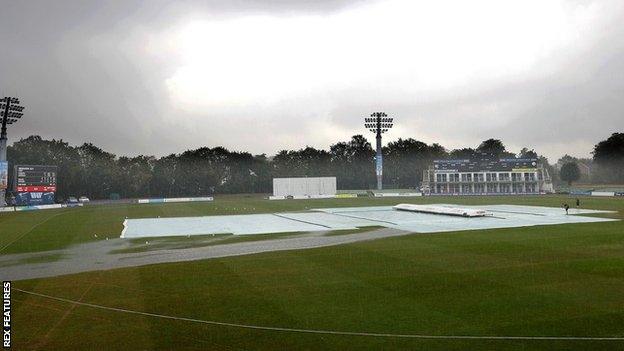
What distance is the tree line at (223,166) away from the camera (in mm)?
128500

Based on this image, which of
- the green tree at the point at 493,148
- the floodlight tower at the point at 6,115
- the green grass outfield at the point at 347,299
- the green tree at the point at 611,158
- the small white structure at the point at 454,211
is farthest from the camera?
the green tree at the point at 493,148

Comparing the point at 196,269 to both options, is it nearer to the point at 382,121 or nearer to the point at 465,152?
the point at 382,121

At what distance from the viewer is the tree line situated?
12850cm

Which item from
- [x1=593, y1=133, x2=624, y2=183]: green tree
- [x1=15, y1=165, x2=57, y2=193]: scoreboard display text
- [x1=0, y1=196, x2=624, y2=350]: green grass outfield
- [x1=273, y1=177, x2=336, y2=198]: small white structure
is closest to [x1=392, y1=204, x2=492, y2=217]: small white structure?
[x1=0, y1=196, x2=624, y2=350]: green grass outfield

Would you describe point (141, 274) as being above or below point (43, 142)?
below

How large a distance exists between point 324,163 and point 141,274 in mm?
149383

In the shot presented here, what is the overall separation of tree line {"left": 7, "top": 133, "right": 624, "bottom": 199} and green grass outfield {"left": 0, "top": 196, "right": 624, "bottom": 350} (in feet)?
377

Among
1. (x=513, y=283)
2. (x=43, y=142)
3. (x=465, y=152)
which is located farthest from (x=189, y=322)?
(x=465, y=152)

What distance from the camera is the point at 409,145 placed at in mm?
176250

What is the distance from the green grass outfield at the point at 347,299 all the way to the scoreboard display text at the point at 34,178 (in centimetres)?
7394

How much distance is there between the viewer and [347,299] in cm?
1600

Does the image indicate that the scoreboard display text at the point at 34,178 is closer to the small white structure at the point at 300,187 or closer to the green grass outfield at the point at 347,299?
the small white structure at the point at 300,187

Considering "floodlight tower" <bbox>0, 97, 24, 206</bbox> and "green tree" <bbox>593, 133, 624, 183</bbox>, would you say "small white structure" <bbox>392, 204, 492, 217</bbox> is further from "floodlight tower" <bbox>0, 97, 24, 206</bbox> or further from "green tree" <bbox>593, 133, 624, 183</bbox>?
"green tree" <bbox>593, 133, 624, 183</bbox>

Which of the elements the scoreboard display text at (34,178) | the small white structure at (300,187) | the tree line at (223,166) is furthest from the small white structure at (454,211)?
the tree line at (223,166)
